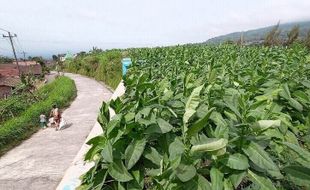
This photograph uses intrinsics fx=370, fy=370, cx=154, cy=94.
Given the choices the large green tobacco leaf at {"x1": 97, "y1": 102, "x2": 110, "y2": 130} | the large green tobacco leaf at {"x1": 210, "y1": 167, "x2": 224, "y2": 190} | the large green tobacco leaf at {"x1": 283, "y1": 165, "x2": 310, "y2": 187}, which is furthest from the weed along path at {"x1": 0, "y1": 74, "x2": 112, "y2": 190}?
the large green tobacco leaf at {"x1": 283, "y1": 165, "x2": 310, "y2": 187}

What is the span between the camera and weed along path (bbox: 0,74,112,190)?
1138cm

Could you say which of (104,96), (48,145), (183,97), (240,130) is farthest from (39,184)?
→ (104,96)

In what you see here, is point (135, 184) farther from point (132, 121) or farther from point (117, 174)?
point (132, 121)

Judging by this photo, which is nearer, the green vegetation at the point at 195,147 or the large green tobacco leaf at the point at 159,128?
the green vegetation at the point at 195,147

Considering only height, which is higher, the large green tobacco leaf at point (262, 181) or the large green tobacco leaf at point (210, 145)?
the large green tobacco leaf at point (210, 145)

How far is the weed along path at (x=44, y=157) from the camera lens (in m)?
11.4

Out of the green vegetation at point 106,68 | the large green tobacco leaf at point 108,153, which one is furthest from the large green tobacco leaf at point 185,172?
the green vegetation at point 106,68

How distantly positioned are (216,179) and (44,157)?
1266cm

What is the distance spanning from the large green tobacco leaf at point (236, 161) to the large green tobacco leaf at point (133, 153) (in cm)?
55

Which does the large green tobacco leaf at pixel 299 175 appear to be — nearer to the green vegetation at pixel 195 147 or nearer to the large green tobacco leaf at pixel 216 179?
the green vegetation at pixel 195 147

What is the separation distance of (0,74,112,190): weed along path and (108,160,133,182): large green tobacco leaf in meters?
9.05

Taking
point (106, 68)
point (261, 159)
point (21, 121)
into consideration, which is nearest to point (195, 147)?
point (261, 159)

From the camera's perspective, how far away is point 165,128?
8.04 ft

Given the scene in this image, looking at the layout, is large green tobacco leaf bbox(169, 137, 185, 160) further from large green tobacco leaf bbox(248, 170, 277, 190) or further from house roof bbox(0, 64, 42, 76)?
house roof bbox(0, 64, 42, 76)
